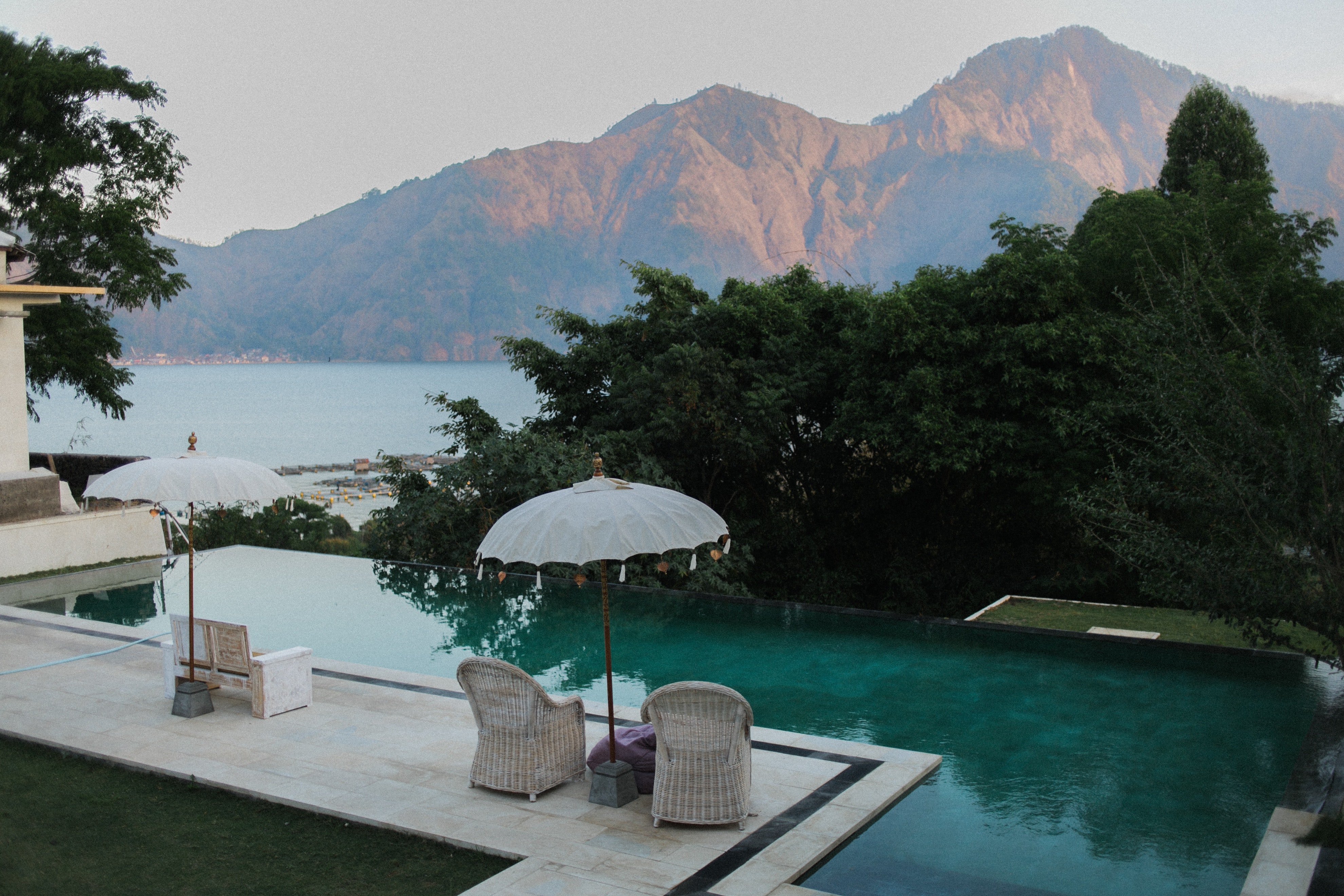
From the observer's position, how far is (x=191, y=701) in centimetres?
729

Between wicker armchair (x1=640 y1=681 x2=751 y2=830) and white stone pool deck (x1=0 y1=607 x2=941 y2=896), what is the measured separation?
11 centimetres

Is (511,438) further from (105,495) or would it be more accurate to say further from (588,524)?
(588,524)

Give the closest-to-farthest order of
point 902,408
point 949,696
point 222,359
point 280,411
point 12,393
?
point 949,696
point 12,393
point 902,408
point 280,411
point 222,359

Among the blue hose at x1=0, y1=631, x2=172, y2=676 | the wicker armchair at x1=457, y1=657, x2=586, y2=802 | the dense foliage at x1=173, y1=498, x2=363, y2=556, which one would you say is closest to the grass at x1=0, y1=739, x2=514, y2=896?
the wicker armchair at x1=457, y1=657, x2=586, y2=802

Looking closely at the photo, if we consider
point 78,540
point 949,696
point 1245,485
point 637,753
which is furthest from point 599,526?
point 78,540

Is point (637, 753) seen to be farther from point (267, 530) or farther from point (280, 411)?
point (280, 411)

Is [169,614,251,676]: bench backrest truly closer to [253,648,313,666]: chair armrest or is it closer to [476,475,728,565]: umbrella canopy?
[253,648,313,666]: chair armrest

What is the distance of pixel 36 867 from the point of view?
4992mm

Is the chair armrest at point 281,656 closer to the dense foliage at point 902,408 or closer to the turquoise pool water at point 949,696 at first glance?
the turquoise pool water at point 949,696

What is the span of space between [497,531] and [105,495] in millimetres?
3129

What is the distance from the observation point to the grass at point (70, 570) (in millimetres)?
13344

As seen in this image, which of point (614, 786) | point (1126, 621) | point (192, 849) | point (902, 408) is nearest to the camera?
point (192, 849)

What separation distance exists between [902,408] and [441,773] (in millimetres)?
11597

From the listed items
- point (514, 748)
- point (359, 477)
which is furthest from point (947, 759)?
point (359, 477)
